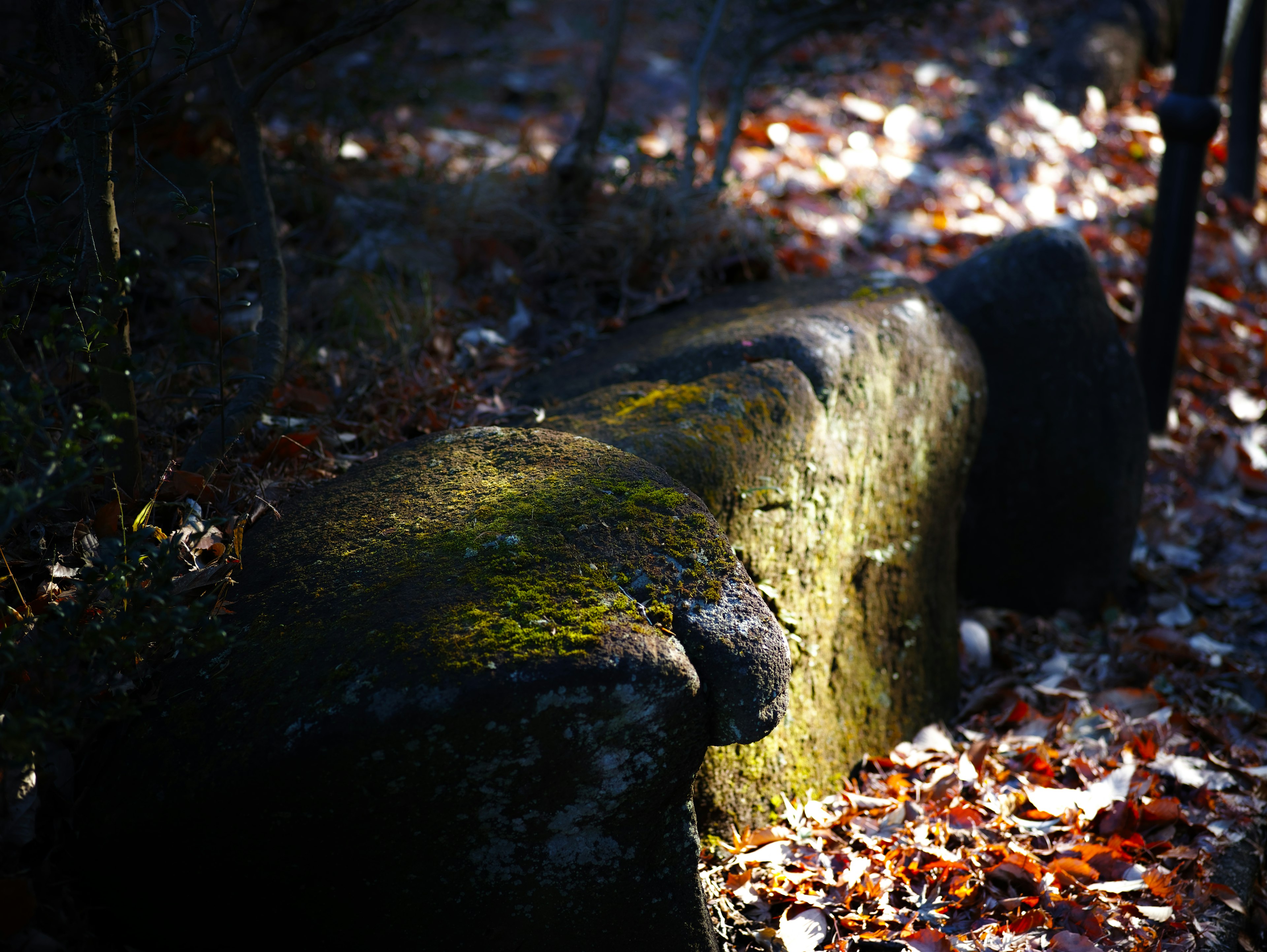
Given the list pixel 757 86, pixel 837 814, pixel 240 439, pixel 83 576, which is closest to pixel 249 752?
pixel 83 576

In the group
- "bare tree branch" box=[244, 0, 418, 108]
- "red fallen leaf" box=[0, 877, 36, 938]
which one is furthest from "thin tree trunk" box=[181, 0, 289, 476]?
"red fallen leaf" box=[0, 877, 36, 938]

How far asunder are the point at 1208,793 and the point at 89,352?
96.6 inches

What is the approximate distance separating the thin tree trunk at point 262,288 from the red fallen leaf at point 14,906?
0.78 metres

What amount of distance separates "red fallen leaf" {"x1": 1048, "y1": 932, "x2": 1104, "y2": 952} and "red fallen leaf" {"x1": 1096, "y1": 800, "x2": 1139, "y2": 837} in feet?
1.35

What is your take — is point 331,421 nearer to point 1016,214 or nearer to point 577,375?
point 577,375

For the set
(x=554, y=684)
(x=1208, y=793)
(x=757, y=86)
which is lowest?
(x=1208, y=793)

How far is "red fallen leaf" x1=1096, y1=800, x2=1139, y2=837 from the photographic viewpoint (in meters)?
2.01

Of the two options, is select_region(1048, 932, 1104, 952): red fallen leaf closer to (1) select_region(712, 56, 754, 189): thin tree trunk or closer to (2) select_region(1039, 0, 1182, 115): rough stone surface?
(1) select_region(712, 56, 754, 189): thin tree trunk

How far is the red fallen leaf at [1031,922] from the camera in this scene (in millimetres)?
1689

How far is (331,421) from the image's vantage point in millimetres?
2146

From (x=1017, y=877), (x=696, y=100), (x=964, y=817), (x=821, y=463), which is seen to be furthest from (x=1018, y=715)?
(x=696, y=100)

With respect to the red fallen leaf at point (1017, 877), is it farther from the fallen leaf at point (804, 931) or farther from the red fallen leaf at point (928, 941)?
the fallen leaf at point (804, 931)

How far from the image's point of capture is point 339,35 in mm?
1678

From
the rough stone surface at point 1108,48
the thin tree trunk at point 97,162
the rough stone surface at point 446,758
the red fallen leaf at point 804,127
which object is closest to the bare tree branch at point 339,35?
the thin tree trunk at point 97,162
